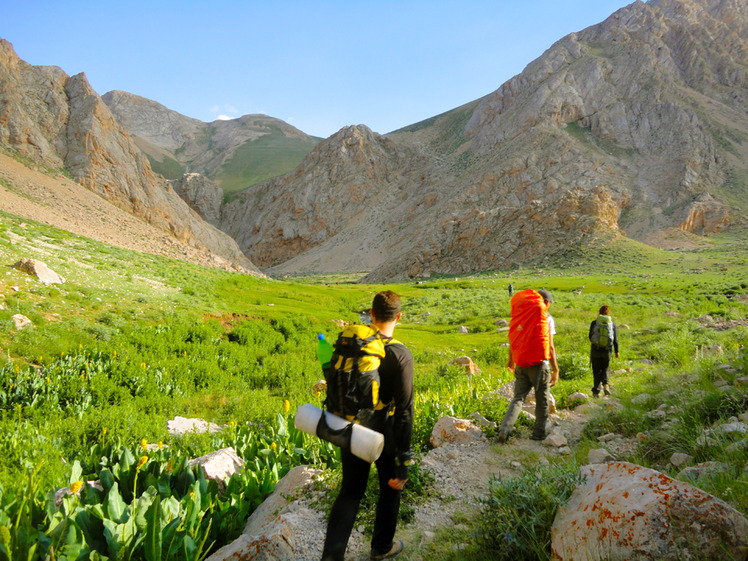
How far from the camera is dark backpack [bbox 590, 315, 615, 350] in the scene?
850cm

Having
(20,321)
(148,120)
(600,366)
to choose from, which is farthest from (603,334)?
(148,120)

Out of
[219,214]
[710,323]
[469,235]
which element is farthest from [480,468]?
[219,214]

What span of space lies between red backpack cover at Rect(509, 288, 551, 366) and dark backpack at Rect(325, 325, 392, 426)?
11.2 ft

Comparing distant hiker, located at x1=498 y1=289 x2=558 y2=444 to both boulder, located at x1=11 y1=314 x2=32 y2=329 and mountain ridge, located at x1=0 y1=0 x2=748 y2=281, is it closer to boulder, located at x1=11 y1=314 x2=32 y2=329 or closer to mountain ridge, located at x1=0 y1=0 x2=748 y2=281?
boulder, located at x1=11 y1=314 x2=32 y2=329

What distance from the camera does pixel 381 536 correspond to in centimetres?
349

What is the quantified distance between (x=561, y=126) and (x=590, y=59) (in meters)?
21.1

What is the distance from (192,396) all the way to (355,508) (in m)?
7.27

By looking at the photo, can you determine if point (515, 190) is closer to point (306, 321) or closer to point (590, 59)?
point (590, 59)

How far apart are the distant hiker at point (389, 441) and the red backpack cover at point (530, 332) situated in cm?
309

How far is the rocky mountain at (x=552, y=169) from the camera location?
66875 mm

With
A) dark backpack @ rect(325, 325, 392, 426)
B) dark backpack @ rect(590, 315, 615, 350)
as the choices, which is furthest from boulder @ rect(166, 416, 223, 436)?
dark backpack @ rect(590, 315, 615, 350)

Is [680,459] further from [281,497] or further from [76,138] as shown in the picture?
[76,138]

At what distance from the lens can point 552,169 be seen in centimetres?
7494

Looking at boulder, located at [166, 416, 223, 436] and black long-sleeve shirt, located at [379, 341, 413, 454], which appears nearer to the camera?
black long-sleeve shirt, located at [379, 341, 413, 454]
